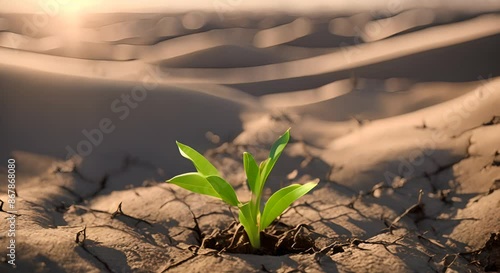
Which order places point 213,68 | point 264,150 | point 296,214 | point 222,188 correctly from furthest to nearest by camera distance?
point 213,68 → point 264,150 → point 296,214 → point 222,188

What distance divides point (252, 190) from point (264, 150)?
86 cm

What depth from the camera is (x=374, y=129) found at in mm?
2602

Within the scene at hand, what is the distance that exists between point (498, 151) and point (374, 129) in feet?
1.92

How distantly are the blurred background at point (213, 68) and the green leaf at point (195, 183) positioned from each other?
782 mm

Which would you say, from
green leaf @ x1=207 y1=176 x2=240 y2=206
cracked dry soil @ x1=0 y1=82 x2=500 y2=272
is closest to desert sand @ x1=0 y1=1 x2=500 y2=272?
cracked dry soil @ x1=0 y1=82 x2=500 y2=272

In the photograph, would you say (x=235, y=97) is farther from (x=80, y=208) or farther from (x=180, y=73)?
(x=80, y=208)

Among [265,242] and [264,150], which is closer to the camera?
[265,242]

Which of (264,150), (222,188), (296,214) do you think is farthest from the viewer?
(264,150)

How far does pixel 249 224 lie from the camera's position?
153 centimetres

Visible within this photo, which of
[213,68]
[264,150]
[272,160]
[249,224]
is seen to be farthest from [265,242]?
[213,68]

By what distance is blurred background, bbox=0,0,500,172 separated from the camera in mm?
2504

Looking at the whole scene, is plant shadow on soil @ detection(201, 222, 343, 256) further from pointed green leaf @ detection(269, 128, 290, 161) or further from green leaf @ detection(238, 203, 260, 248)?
pointed green leaf @ detection(269, 128, 290, 161)

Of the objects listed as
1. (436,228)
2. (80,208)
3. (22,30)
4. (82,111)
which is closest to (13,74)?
(82,111)

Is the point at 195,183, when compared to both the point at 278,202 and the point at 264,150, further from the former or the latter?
the point at 264,150
